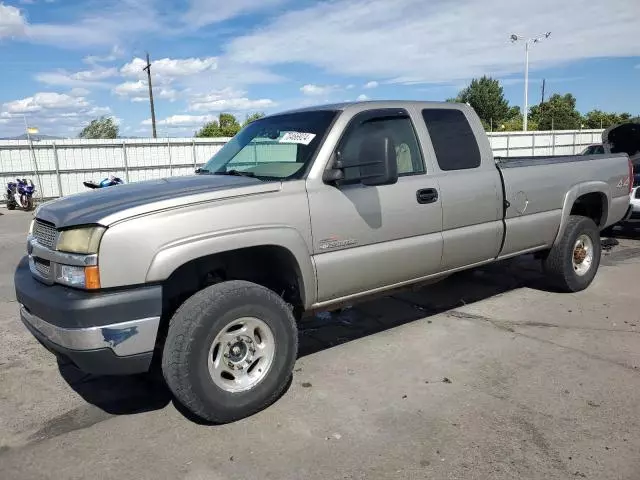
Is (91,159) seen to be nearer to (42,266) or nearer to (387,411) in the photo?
(42,266)

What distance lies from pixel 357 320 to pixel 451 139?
1.90 metres

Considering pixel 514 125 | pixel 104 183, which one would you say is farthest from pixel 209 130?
pixel 104 183

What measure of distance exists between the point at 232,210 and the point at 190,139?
19679 mm

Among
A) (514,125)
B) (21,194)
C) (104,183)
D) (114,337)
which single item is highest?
(514,125)

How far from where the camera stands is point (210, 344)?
3.11 metres


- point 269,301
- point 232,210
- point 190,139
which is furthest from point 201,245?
point 190,139

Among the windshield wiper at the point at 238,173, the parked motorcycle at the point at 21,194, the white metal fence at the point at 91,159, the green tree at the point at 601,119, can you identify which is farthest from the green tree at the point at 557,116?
the windshield wiper at the point at 238,173

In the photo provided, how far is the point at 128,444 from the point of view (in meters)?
3.12

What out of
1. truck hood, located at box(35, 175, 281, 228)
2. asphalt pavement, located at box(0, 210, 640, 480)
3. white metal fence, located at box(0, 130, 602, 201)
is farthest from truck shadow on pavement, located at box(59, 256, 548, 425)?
white metal fence, located at box(0, 130, 602, 201)

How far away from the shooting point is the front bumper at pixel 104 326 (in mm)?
2842

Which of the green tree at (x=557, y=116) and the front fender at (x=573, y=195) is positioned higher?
the green tree at (x=557, y=116)

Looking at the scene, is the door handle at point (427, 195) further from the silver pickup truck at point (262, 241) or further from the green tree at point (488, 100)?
the green tree at point (488, 100)

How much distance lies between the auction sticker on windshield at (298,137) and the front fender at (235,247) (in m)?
0.78

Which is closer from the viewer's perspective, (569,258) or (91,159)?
(569,258)
